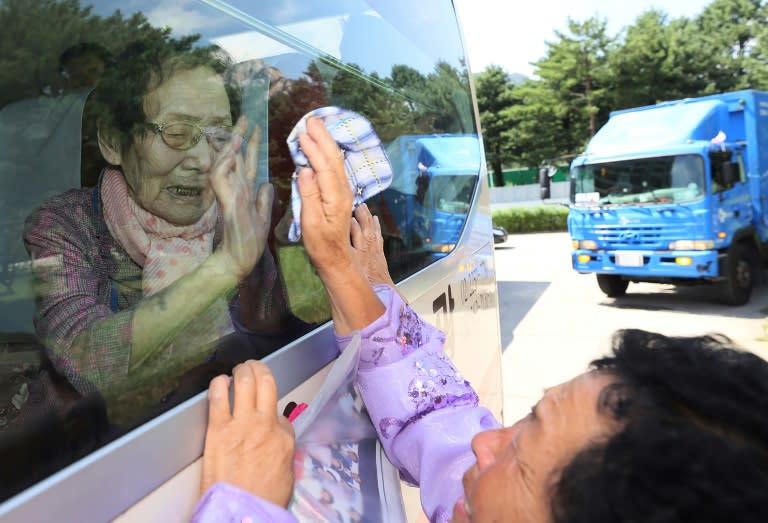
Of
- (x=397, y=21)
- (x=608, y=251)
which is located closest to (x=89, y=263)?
(x=397, y=21)

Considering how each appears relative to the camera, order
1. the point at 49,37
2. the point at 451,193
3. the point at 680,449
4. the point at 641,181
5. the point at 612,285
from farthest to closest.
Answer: the point at 612,285
the point at 641,181
the point at 451,193
the point at 49,37
the point at 680,449

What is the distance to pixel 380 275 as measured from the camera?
1.61m

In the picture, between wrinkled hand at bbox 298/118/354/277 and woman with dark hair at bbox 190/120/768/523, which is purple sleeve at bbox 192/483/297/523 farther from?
wrinkled hand at bbox 298/118/354/277

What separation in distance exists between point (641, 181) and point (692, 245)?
1.08 m

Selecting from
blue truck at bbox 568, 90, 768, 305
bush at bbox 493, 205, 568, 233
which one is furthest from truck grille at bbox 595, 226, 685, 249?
bush at bbox 493, 205, 568, 233

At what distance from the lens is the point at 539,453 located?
A: 0.87m

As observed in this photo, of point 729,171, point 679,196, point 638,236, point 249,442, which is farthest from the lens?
point 638,236

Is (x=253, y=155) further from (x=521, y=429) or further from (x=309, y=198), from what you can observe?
(x=521, y=429)

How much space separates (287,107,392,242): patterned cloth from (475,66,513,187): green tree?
3489 cm

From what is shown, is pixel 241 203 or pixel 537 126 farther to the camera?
pixel 537 126

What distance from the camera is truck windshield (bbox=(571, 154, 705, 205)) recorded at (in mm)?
7586

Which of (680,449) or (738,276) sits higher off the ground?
(680,449)

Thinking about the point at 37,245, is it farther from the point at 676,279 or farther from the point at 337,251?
the point at 676,279

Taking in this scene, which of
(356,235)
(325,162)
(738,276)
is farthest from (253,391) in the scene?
(738,276)
